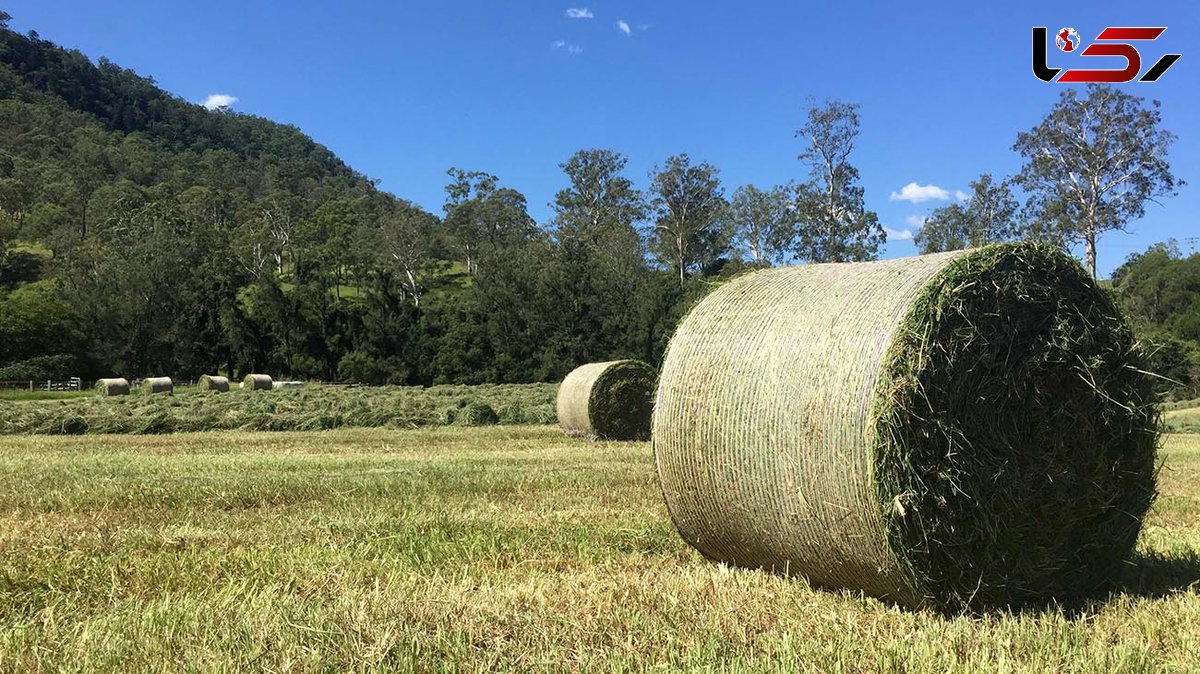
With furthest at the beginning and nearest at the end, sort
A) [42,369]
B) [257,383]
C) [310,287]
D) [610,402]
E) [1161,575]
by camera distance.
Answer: [310,287]
[42,369]
[257,383]
[610,402]
[1161,575]

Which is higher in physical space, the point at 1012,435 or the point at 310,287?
the point at 310,287

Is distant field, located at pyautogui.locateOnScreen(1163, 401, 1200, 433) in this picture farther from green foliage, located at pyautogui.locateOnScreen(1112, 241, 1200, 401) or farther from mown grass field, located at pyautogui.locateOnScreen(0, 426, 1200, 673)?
mown grass field, located at pyautogui.locateOnScreen(0, 426, 1200, 673)

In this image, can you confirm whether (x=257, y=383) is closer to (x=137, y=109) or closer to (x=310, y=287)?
(x=310, y=287)

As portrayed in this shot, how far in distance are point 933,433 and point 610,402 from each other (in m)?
11.5

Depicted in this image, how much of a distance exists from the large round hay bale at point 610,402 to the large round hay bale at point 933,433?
33.4 feet

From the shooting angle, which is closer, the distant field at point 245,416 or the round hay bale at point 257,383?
the distant field at point 245,416

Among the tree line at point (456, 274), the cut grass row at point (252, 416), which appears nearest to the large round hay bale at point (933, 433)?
the cut grass row at point (252, 416)

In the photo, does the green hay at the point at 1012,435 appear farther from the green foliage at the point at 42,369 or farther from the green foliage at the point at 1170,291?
the green foliage at the point at 42,369

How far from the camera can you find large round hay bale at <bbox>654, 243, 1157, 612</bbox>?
4.17 metres

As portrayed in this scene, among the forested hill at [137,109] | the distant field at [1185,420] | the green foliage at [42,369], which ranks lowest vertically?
the distant field at [1185,420]

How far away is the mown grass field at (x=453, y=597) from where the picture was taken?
3346 millimetres

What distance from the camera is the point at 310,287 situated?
2323 inches

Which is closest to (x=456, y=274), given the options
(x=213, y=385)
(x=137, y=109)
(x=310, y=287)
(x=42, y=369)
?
(x=310, y=287)

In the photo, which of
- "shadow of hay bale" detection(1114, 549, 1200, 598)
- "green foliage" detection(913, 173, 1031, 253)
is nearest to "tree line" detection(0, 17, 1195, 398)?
"green foliage" detection(913, 173, 1031, 253)
